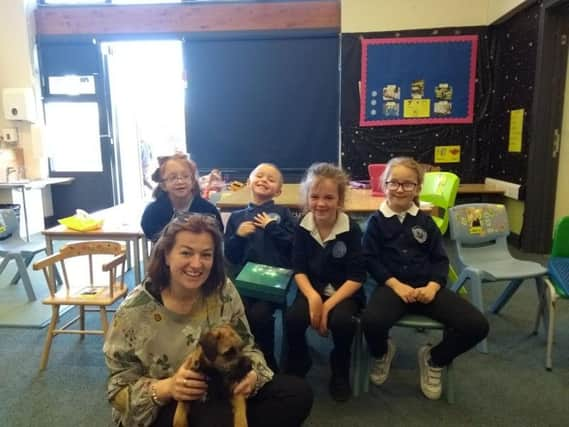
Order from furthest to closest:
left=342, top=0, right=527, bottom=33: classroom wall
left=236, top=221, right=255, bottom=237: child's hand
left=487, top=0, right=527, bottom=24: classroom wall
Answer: left=342, top=0, right=527, bottom=33: classroom wall, left=487, top=0, right=527, bottom=24: classroom wall, left=236, top=221, right=255, bottom=237: child's hand

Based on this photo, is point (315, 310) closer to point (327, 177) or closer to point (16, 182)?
point (327, 177)

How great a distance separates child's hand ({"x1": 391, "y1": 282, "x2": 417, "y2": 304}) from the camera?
6.08 ft

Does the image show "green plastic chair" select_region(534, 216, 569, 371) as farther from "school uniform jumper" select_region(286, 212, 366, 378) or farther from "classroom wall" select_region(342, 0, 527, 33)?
"classroom wall" select_region(342, 0, 527, 33)

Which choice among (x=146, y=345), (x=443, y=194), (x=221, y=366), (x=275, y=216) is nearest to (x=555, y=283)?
(x=443, y=194)

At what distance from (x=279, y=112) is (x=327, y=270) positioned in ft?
10.9

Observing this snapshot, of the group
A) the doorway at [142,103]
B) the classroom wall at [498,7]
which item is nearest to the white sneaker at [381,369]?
the classroom wall at [498,7]

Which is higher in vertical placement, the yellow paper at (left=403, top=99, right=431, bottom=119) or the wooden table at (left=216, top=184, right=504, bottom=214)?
the yellow paper at (left=403, top=99, right=431, bottom=119)

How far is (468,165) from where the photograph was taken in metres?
4.73

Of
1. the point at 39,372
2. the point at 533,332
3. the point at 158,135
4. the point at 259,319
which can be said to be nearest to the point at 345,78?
the point at 158,135

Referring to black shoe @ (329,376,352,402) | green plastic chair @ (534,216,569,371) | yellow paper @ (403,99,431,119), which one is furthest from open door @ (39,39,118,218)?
green plastic chair @ (534,216,569,371)

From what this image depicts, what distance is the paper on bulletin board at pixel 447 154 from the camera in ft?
15.5

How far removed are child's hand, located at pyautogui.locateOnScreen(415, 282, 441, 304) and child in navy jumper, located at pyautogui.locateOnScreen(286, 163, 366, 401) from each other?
236 millimetres

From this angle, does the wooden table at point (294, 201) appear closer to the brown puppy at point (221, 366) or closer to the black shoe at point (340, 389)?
the black shoe at point (340, 389)

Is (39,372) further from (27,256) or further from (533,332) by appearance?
(533,332)
